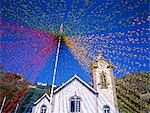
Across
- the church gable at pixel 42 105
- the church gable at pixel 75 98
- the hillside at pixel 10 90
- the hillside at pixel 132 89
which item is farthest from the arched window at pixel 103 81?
the hillside at pixel 10 90

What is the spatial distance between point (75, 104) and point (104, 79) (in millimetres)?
4038

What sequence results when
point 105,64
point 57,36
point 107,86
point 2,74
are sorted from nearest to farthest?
point 57,36
point 107,86
point 105,64
point 2,74

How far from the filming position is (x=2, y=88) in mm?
37594

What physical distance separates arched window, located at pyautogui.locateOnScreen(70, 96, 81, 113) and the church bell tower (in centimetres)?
229

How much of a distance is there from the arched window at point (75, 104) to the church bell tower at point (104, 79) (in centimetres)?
229

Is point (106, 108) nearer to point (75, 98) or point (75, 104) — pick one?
point (75, 104)

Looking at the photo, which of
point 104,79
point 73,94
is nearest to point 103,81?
point 104,79

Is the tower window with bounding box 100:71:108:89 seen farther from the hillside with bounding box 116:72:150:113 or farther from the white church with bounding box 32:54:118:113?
the hillside with bounding box 116:72:150:113

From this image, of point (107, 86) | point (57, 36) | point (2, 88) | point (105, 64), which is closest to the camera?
point (57, 36)

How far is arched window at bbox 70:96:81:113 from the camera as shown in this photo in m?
17.4

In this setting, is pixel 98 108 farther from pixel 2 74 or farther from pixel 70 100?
pixel 2 74

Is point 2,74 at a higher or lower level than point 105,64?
higher

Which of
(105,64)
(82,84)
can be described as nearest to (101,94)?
(82,84)

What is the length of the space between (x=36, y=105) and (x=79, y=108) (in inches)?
207
